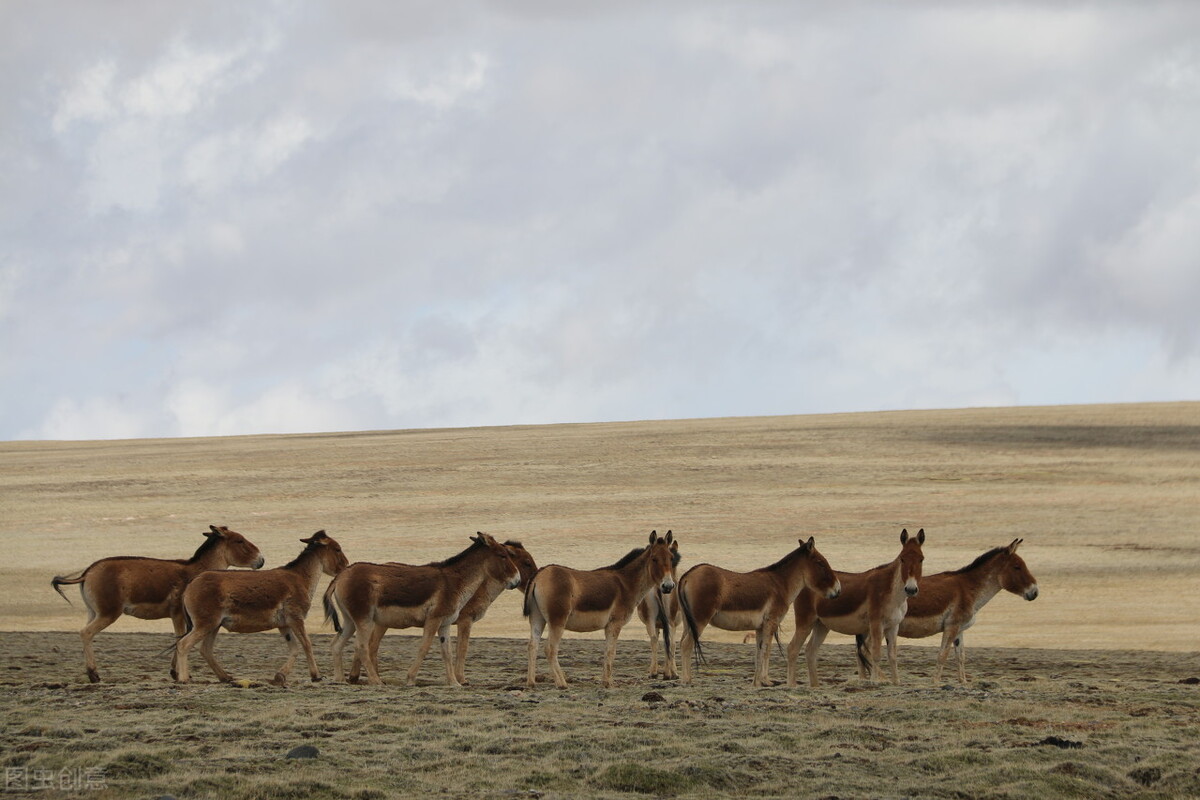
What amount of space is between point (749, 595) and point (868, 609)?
1.65 metres

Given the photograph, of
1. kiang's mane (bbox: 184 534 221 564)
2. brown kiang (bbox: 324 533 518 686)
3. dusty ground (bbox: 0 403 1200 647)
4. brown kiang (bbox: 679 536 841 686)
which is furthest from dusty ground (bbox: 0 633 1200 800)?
dusty ground (bbox: 0 403 1200 647)

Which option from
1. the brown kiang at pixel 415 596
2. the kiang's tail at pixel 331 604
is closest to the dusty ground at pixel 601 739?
the brown kiang at pixel 415 596

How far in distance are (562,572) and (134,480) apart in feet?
123

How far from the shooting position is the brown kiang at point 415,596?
19.0 meters

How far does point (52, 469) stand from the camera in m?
57.1

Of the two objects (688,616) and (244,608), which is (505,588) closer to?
(688,616)

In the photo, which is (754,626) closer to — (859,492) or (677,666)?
(677,666)

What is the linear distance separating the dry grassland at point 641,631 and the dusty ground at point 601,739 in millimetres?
53

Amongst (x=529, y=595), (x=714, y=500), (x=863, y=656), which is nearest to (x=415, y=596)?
(x=529, y=595)

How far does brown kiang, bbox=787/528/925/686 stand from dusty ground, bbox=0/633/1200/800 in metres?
0.65

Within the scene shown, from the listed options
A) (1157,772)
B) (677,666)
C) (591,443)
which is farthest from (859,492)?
(1157,772)

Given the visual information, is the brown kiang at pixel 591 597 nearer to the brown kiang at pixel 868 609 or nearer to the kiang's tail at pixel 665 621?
the kiang's tail at pixel 665 621

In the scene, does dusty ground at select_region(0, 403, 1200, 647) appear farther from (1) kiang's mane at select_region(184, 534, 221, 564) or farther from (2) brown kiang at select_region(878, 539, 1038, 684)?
(1) kiang's mane at select_region(184, 534, 221, 564)

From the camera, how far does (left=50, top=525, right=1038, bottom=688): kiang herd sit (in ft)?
61.3
